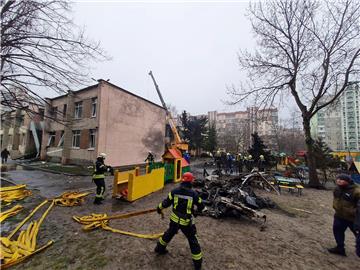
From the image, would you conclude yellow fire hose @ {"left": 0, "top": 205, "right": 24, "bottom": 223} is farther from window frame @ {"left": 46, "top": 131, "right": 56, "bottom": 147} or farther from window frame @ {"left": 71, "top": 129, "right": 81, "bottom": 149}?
window frame @ {"left": 46, "top": 131, "right": 56, "bottom": 147}

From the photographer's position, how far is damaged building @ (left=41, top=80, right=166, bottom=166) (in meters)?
17.4

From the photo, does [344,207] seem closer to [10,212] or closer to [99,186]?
[99,186]

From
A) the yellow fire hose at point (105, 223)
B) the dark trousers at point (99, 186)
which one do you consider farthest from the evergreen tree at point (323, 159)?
the dark trousers at point (99, 186)

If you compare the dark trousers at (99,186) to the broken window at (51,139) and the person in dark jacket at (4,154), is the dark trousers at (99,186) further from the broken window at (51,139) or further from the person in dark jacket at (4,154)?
the person in dark jacket at (4,154)

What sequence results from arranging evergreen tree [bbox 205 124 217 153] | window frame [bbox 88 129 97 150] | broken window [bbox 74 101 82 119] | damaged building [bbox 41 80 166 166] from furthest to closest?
1. evergreen tree [bbox 205 124 217 153]
2. broken window [bbox 74 101 82 119]
3. window frame [bbox 88 129 97 150]
4. damaged building [bbox 41 80 166 166]

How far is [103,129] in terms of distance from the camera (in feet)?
56.5

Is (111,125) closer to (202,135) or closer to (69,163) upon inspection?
(69,163)

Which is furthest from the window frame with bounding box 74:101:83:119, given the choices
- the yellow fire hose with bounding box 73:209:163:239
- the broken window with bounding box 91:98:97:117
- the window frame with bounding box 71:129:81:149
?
the yellow fire hose with bounding box 73:209:163:239

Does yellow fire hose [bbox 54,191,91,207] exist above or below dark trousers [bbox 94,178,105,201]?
below

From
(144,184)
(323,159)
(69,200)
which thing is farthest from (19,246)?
(323,159)

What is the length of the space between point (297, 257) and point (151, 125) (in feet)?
69.7

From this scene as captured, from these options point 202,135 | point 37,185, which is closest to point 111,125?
point 37,185

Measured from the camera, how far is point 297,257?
3.87 meters

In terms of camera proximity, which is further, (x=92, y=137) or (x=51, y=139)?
(x=51, y=139)
